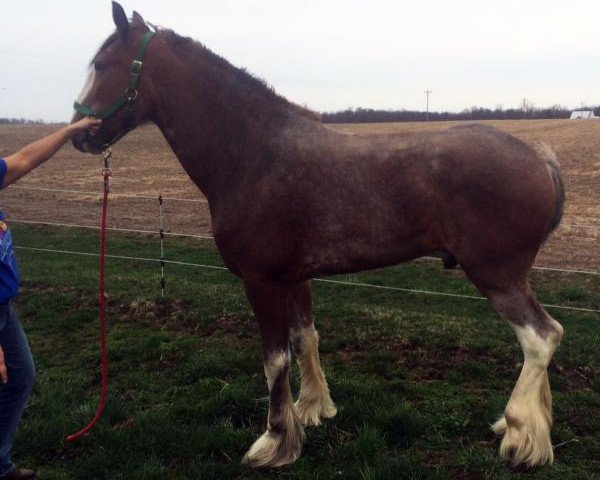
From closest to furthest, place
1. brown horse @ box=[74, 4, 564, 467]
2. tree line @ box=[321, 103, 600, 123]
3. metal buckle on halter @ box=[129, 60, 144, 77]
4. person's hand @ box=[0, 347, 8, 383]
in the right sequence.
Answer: person's hand @ box=[0, 347, 8, 383] → brown horse @ box=[74, 4, 564, 467] → metal buckle on halter @ box=[129, 60, 144, 77] → tree line @ box=[321, 103, 600, 123]

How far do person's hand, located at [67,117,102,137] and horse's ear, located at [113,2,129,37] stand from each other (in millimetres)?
544

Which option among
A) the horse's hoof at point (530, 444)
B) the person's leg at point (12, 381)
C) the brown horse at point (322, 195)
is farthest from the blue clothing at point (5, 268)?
the horse's hoof at point (530, 444)

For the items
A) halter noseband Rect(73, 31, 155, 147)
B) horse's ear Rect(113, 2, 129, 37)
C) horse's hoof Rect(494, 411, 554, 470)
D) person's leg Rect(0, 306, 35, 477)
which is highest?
horse's ear Rect(113, 2, 129, 37)

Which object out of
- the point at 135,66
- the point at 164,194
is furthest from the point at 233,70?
the point at 164,194

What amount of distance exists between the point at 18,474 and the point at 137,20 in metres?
2.79

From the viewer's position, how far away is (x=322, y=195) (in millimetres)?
3020

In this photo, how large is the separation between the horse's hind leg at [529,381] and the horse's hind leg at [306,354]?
1234 mm

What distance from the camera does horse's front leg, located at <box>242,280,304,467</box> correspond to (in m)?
3.18

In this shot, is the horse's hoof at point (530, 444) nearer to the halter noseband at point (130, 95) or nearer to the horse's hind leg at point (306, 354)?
the horse's hind leg at point (306, 354)

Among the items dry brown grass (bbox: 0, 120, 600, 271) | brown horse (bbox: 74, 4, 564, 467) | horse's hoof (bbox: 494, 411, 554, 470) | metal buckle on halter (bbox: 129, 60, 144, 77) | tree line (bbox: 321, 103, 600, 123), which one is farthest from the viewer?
tree line (bbox: 321, 103, 600, 123)

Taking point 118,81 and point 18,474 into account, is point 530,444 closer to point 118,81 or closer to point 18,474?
point 18,474

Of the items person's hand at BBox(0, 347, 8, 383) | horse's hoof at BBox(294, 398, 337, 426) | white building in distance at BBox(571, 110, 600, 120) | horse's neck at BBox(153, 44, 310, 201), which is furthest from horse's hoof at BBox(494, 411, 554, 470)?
white building in distance at BBox(571, 110, 600, 120)

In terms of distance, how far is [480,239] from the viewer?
9.30 ft

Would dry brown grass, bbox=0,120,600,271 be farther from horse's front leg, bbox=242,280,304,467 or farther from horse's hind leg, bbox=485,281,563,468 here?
horse's hind leg, bbox=485,281,563,468
